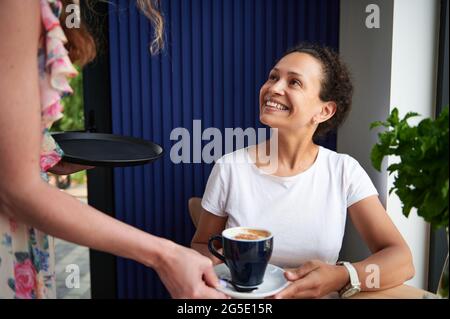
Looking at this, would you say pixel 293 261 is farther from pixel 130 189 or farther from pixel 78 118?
pixel 78 118

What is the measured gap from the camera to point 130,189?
225 centimetres

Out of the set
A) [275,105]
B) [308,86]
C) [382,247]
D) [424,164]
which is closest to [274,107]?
[275,105]

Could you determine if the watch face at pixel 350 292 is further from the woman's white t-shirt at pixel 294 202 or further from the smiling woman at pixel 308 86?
the smiling woman at pixel 308 86

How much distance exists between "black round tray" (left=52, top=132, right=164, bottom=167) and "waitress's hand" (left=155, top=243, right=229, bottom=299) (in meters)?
0.54

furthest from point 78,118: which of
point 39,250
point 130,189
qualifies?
point 39,250

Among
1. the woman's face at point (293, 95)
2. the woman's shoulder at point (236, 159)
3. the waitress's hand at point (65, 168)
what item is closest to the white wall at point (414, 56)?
the woman's face at point (293, 95)

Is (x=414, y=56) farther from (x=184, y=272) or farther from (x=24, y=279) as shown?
(x=24, y=279)

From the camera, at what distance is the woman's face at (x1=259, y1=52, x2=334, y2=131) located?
1509 millimetres

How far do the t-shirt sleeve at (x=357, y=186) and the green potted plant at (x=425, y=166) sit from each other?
2.40ft

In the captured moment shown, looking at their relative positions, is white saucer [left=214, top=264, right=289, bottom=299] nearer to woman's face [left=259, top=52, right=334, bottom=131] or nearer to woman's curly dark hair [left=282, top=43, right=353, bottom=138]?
woman's face [left=259, top=52, right=334, bottom=131]

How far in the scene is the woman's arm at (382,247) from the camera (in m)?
1.19

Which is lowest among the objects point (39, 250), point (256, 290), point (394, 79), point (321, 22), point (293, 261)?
point (293, 261)

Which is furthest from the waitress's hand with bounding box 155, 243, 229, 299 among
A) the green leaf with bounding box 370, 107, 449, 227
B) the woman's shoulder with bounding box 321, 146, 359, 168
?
the woman's shoulder with bounding box 321, 146, 359, 168

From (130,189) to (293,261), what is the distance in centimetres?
104
